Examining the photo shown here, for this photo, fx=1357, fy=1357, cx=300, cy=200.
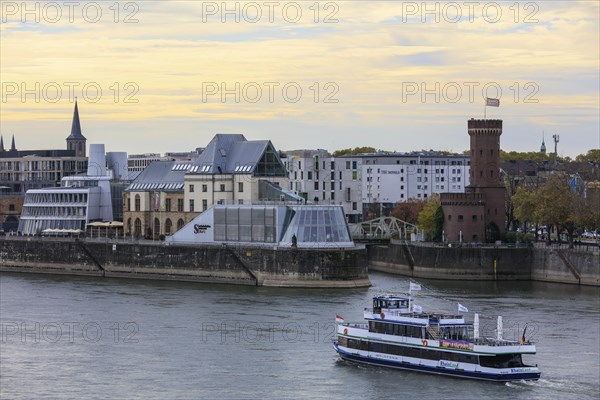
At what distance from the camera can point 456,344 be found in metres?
72.8

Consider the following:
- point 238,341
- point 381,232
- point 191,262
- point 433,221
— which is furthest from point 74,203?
point 238,341

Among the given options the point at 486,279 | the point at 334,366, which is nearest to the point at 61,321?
the point at 334,366

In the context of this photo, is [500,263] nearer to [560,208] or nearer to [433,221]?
[560,208]

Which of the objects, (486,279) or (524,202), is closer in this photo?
(486,279)

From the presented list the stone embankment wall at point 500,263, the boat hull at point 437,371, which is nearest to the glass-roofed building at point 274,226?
the stone embankment wall at point 500,263

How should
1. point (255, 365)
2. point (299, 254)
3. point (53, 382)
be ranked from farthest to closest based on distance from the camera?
point (299, 254) → point (255, 365) → point (53, 382)

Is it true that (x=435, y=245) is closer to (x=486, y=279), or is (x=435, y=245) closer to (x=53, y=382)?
(x=486, y=279)

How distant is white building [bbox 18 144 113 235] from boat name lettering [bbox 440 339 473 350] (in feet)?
271

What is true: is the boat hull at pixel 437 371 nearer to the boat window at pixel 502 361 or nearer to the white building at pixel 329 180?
the boat window at pixel 502 361

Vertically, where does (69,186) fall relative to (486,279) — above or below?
above

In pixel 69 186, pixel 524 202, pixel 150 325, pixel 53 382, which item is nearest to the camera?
pixel 53 382

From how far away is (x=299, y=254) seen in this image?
116 metres

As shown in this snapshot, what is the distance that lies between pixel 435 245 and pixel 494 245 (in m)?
5.57

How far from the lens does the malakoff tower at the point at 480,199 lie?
13250cm
